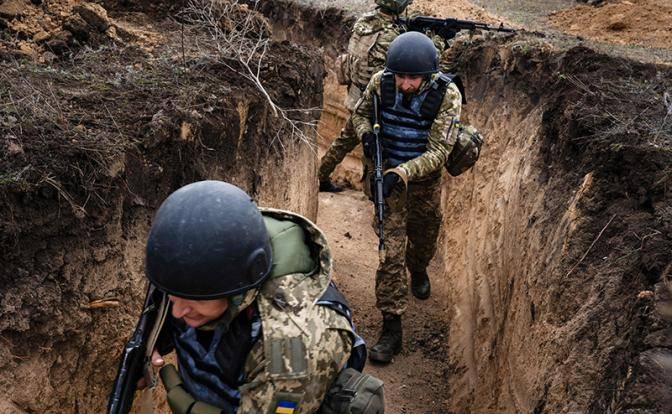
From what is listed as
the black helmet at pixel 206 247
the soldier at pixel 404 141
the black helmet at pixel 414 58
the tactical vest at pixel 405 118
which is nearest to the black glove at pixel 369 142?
the soldier at pixel 404 141

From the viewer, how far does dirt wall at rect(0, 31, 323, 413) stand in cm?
314

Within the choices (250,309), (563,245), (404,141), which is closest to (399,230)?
(404,141)

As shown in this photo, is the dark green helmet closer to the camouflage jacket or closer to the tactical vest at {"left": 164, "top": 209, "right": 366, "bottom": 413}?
the camouflage jacket

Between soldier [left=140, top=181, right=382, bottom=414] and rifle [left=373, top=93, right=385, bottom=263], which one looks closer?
soldier [left=140, top=181, right=382, bottom=414]

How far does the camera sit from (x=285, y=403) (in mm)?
→ 2270

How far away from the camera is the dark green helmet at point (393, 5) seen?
791cm

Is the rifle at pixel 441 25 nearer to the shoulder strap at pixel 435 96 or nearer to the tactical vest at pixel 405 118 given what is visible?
the tactical vest at pixel 405 118

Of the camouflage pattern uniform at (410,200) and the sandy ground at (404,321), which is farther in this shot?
the sandy ground at (404,321)

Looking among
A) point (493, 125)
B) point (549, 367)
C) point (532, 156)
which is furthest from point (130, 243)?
point (493, 125)

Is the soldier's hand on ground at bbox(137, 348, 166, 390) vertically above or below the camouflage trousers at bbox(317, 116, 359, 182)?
above

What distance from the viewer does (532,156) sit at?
18.6ft

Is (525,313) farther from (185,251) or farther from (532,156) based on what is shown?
(185,251)

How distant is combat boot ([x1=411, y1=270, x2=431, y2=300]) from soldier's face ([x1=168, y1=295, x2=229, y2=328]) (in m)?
4.61

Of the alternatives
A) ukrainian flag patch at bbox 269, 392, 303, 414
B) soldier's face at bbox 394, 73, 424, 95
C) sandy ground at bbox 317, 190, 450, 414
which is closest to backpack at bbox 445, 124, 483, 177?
soldier's face at bbox 394, 73, 424, 95
